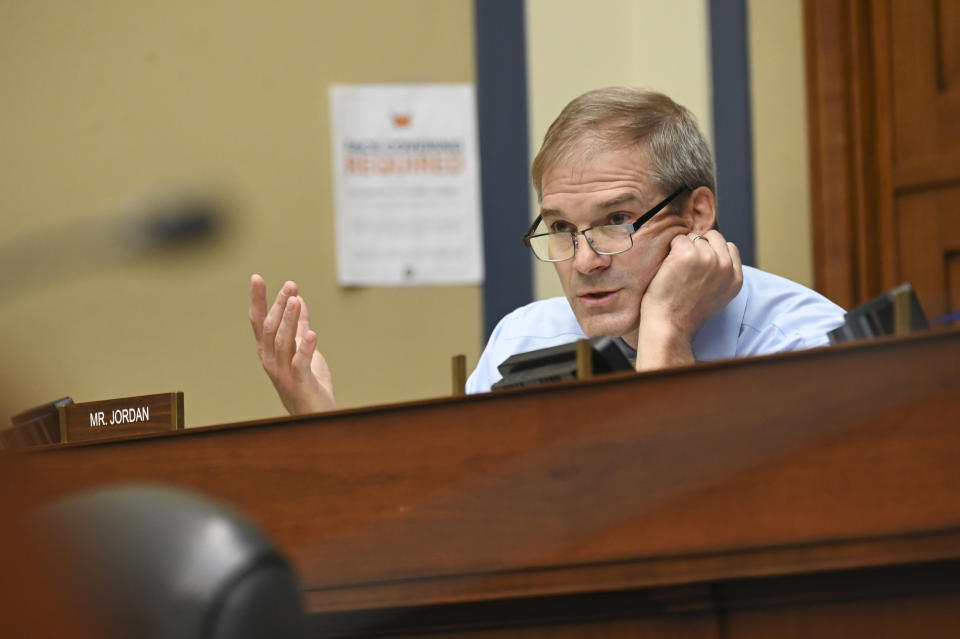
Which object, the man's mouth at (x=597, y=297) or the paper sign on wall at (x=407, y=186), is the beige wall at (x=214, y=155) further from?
the man's mouth at (x=597, y=297)

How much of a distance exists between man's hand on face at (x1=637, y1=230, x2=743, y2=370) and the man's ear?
0.17 meters

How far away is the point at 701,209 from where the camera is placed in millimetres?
2146

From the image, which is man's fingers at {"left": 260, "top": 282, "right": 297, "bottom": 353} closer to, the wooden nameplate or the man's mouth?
the wooden nameplate

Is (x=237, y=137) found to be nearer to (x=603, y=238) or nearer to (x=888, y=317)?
(x=603, y=238)

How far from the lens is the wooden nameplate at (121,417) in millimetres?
1666

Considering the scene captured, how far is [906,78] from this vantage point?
2.78 m

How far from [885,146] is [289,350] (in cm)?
149

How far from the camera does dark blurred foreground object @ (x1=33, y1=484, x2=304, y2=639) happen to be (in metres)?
0.53

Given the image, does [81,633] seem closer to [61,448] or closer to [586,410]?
[586,410]

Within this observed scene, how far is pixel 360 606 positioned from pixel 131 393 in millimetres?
1869

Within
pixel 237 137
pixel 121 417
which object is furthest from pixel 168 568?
pixel 237 137

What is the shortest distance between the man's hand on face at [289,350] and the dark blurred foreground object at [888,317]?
0.97 m

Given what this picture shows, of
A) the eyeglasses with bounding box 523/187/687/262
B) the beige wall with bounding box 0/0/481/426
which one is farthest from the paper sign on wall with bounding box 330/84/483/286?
the eyeglasses with bounding box 523/187/687/262

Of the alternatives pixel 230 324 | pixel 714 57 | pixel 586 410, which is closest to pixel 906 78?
pixel 714 57
